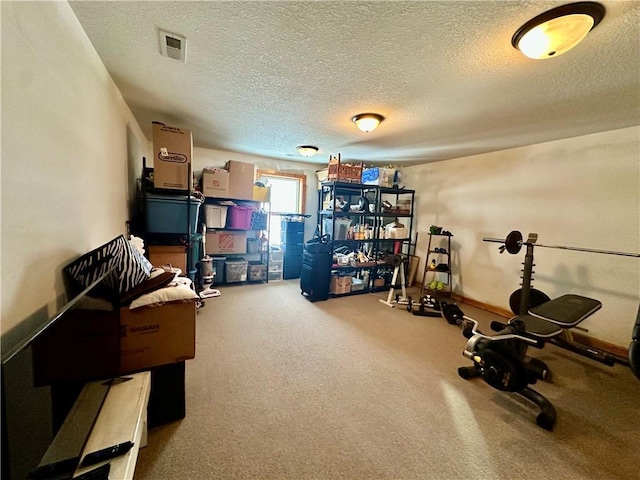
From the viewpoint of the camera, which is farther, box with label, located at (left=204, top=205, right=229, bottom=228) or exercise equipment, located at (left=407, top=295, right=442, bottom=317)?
box with label, located at (left=204, top=205, right=229, bottom=228)

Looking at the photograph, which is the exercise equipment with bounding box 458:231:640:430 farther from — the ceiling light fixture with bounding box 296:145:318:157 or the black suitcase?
the ceiling light fixture with bounding box 296:145:318:157

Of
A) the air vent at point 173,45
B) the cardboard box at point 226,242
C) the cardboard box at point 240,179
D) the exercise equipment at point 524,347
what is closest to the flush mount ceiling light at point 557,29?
the exercise equipment at point 524,347

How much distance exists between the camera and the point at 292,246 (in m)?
4.95

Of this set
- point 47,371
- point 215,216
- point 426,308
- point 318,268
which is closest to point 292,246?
point 318,268

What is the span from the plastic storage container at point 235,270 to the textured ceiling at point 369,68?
2.21m

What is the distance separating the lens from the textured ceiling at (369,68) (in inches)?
51.1

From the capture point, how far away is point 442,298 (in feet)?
13.9

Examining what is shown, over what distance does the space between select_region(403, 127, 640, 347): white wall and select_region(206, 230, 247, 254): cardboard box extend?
362cm

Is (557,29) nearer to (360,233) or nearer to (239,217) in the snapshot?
(360,233)

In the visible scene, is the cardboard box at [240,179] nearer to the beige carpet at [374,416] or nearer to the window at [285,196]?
the window at [285,196]

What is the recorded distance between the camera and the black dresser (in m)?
4.90

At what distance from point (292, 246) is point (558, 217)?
394 cm

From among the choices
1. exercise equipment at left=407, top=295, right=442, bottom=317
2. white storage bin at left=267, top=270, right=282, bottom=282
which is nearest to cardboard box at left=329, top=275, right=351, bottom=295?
exercise equipment at left=407, top=295, right=442, bottom=317

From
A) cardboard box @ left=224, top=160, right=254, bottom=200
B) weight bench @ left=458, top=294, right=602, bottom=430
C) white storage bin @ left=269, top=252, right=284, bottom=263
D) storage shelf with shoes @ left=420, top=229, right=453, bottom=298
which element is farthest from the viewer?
white storage bin @ left=269, top=252, right=284, bottom=263
